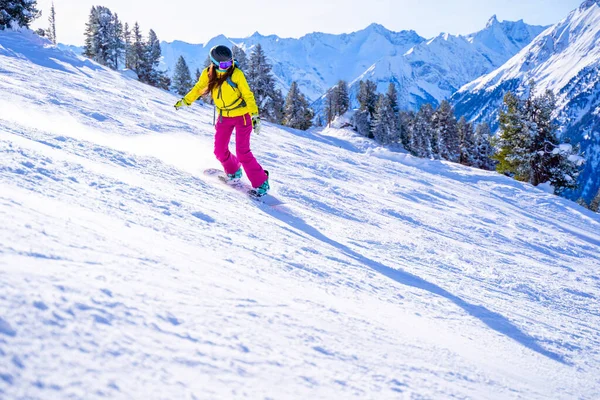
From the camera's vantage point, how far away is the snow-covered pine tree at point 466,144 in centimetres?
4928

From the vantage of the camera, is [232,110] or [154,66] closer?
[232,110]

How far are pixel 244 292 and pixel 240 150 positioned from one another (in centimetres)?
361

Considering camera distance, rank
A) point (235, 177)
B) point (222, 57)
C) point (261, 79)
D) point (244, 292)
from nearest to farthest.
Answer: point (244, 292) → point (222, 57) → point (235, 177) → point (261, 79)

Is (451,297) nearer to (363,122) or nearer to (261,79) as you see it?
(261,79)

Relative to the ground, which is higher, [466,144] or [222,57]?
[466,144]

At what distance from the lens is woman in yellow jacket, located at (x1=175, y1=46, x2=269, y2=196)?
5.43 m

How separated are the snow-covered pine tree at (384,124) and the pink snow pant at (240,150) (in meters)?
47.9

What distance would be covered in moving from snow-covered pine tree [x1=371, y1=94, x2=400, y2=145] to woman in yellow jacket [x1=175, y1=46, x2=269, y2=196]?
4787 cm

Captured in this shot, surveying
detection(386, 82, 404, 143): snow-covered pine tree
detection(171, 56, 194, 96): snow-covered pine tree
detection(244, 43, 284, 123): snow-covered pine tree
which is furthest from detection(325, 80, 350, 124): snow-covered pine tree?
detection(171, 56, 194, 96): snow-covered pine tree

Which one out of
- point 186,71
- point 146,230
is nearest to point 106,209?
point 146,230

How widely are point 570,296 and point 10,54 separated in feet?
59.2

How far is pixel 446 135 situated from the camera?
49.5 meters

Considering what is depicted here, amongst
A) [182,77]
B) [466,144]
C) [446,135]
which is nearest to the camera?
[446,135]

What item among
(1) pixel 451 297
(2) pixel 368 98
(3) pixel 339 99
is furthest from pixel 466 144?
(1) pixel 451 297
